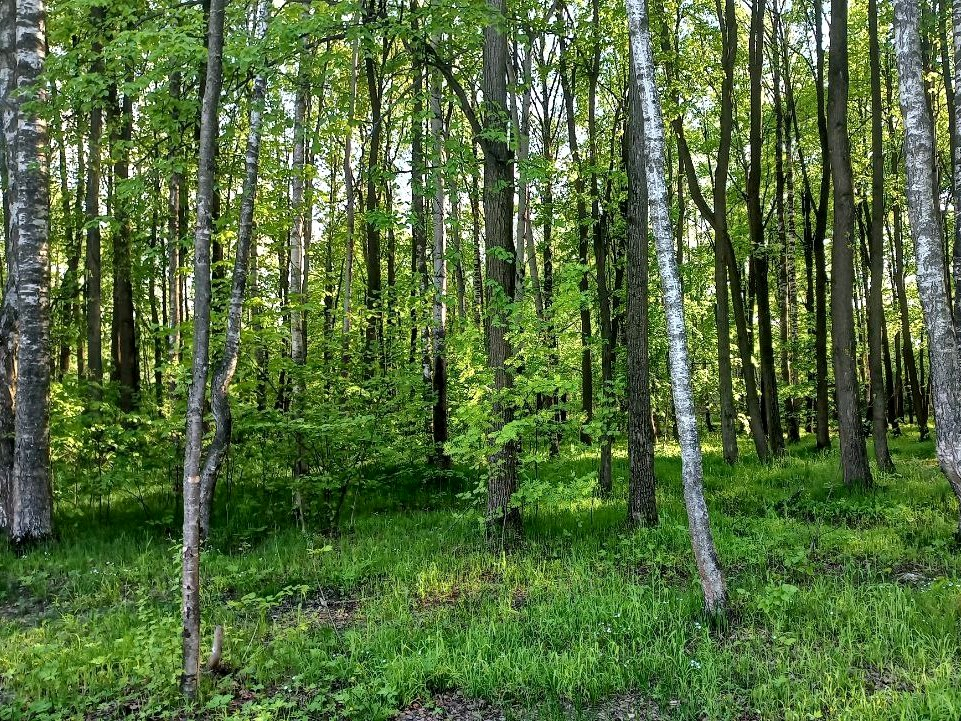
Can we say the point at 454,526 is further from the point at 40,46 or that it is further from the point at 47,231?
the point at 40,46

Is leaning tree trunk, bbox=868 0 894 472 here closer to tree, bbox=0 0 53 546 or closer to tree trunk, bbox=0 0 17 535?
tree, bbox=0 0 53 546

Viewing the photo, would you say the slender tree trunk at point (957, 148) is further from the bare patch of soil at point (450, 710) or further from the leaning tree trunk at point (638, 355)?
the bare patch of soil at point (450, 710)

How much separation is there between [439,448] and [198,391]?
24.2ft

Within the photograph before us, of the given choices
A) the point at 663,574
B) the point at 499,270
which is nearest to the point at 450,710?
the point at 663,574

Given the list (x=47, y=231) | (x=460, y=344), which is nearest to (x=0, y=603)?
(x=47, y=231)

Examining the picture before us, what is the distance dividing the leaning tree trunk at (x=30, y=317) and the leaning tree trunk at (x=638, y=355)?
25.8 feet

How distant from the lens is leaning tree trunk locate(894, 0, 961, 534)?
5699 millimetres

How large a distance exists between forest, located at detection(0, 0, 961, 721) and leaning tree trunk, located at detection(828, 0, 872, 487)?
5 cm

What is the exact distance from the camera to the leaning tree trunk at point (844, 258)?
32.2 feet

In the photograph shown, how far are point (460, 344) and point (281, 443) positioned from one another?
3204 millimetres

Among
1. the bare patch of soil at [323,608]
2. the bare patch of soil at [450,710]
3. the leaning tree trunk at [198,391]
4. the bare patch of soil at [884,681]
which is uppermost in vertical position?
the leaning tree trunk at [198,391]

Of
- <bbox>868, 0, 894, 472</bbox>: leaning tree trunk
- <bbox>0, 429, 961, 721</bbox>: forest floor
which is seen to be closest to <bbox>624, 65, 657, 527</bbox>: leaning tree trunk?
<bbox>0, 429, 961, 721</bbox>: forest floor

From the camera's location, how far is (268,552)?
7.91 m

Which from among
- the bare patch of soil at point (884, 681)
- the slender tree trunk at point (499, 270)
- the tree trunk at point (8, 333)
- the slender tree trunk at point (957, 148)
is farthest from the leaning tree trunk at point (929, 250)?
the tree trunk at point (8, 333)
